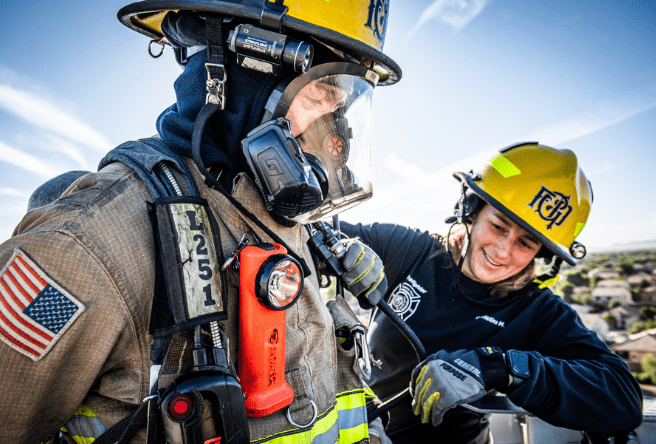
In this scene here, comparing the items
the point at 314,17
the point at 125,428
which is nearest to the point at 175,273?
the point at 125,428

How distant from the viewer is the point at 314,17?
1.28 m

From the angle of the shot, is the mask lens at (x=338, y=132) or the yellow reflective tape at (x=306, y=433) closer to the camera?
the yellow reflective tape at (x=306, y=433)

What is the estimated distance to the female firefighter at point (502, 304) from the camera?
2088 mm

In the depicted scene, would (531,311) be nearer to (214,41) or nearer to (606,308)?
(214,41)

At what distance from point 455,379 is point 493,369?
0.27 meters

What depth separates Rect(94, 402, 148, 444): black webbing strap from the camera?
89 cm

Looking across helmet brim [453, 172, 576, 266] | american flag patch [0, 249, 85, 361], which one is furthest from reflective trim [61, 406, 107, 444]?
helmet brim [453, 172, 576, 266]

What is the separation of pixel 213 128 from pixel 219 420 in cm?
103

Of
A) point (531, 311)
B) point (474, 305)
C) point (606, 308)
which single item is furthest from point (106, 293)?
point (606, 308)

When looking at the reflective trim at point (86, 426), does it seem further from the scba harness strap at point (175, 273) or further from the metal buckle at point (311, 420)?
the metal buckle at point (311, 420)

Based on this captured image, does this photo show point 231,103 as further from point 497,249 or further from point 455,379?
point 497,249

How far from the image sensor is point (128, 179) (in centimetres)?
104

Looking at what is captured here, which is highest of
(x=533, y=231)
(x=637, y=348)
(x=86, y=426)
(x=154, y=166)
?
(x=154, y=166)

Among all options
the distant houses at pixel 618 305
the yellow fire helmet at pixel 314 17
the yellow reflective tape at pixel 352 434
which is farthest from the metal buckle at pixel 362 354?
the distant houses at pixel 618 305
